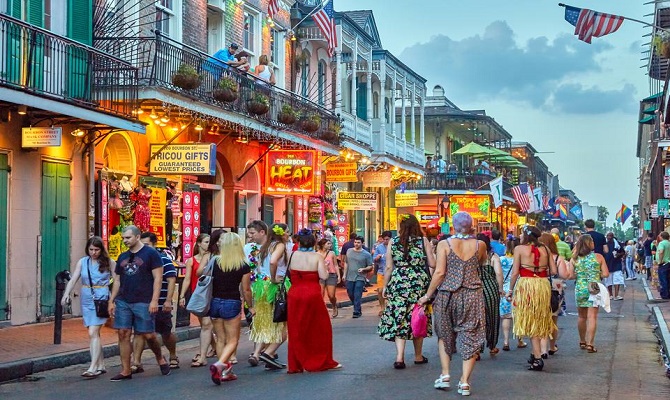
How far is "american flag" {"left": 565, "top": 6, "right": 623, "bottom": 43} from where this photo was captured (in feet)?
72.4

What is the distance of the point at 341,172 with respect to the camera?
32.3 meters

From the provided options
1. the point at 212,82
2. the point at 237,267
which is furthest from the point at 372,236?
the point at 237,267

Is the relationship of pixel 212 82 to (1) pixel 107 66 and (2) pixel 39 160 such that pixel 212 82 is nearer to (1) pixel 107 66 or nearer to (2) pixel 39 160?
(1) pixel 107 66

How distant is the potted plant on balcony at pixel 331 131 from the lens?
92.1 feet

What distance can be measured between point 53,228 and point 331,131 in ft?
37.8

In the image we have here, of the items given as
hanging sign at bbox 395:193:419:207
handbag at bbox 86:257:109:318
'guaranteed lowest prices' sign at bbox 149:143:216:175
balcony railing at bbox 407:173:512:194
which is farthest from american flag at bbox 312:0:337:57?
balcony railing at bbox 407:173:512:194

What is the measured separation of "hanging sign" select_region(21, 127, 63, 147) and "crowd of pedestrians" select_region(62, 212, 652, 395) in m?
4.18

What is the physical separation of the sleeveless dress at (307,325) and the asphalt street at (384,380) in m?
0.18

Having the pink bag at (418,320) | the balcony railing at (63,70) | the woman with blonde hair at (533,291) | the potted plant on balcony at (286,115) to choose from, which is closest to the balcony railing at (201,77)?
the potted plant on balcony at (286,115)

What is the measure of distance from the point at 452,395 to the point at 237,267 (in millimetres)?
2744

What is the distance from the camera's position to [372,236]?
4112 centimetres

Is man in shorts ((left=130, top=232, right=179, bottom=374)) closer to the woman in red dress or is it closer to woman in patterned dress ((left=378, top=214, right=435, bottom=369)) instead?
the woman in red dress

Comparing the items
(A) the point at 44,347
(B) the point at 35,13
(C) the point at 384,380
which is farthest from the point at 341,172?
(C) the point at 384,380

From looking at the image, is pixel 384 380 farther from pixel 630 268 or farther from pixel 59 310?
pixel 630 268
